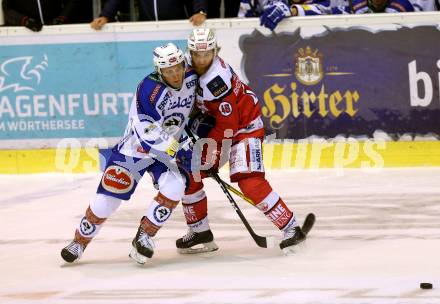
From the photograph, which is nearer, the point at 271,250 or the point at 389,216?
the point at 271,250

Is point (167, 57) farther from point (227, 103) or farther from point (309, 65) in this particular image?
point (309, 65)

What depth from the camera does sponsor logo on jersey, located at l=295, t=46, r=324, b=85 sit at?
8266mm

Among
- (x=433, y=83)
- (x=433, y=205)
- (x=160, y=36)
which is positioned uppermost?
(x=160, y=36)

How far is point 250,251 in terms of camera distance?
5.61 meters

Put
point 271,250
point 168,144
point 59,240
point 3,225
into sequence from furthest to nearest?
1. point 3,225
2. point 59,240
3. point 271,250
4. point 168,144

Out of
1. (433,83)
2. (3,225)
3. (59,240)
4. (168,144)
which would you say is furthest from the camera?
(433,83)

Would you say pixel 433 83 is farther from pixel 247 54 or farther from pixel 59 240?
pixel 59 240

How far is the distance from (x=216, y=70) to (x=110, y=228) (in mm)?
1485

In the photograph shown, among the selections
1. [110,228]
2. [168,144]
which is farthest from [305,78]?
[168,144]

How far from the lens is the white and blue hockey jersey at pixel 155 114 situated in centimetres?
527

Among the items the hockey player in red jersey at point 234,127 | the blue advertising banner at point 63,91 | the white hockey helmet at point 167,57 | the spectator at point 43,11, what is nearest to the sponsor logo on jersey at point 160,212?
the hockey player in red jersey at point 234,127

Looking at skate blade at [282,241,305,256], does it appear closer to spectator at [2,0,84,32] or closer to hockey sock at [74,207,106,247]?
hockey sock at [74,207,106,247]

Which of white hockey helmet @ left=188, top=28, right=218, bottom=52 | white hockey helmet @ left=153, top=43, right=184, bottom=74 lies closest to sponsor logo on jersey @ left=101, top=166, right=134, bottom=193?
white hockey helmet @ left=153, top=43, right=184, bottom=74

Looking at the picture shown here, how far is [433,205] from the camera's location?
22.1 feet
